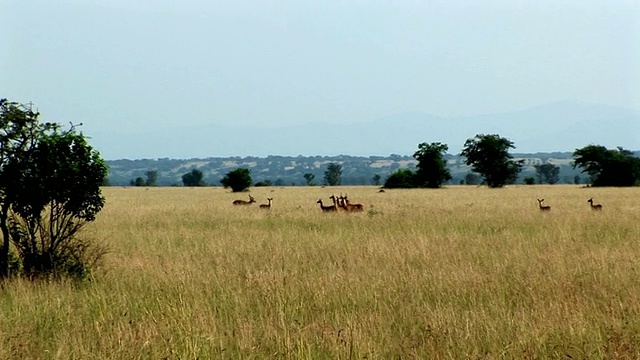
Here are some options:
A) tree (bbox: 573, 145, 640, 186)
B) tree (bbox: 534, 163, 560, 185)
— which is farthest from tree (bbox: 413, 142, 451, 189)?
tree (bbox: 534, 163, 560, 185)

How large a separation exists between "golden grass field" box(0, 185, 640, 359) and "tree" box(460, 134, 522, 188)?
6590cm

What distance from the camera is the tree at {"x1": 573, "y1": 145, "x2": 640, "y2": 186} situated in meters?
73.4

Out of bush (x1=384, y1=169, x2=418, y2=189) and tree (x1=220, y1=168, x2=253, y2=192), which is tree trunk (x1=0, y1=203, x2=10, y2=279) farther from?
bush (x1=384, y1=169, x2=418, y2=189)

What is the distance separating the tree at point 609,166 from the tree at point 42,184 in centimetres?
7162

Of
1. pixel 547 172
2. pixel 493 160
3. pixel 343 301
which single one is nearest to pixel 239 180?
pixel 493 160

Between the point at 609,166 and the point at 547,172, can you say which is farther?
the point at 547,172

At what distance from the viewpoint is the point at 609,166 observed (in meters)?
74.5

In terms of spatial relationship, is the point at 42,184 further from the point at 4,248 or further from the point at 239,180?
the point at 239,180

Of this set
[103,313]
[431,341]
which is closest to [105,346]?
[103,313]

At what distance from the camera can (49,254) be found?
36.2 feet

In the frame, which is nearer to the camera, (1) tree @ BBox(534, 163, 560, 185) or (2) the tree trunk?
(2) the tree trunk

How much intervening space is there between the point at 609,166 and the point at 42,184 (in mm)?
73127

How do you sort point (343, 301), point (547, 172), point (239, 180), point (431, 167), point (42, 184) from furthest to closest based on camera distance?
→ point (547, 172)
point (431, 167)
point (239, 180)
point (42, 184)
point (343, 301)

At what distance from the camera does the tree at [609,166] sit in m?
73.4
